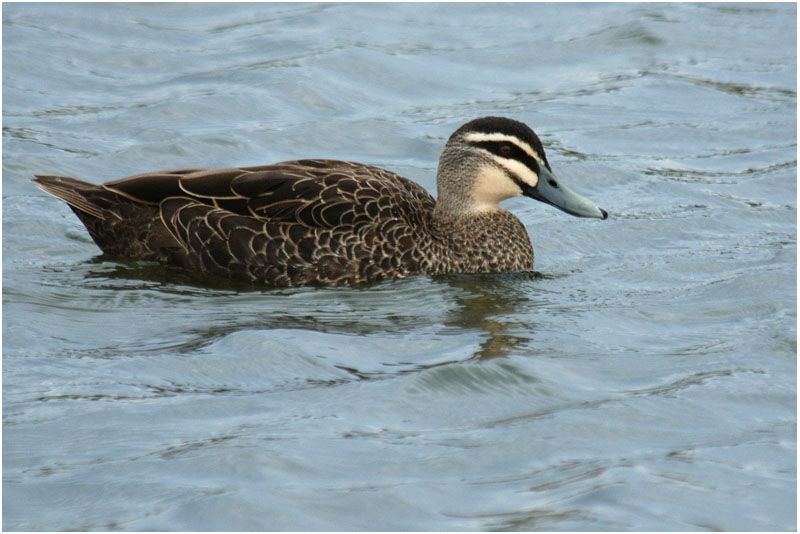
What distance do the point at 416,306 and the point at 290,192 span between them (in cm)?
125

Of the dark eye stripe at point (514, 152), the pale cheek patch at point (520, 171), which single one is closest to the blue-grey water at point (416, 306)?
the pale cheek patch at point (520, 171)

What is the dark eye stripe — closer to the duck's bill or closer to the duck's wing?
the duck's bill

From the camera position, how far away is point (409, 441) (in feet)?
23.3

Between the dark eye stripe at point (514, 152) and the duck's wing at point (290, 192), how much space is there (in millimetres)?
700

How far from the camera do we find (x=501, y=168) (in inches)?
398

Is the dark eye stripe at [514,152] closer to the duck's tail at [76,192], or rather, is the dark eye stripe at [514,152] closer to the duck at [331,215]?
the duck at [331,215]

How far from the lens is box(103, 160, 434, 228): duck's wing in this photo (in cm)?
983

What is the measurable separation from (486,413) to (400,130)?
678 cm

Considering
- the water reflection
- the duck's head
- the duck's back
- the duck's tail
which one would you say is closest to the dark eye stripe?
the duck's head

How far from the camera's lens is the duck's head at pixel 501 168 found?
9.99m

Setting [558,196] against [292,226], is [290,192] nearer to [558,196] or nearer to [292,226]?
[292,226]

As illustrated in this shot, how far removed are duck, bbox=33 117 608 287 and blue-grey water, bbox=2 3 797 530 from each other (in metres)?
0.19

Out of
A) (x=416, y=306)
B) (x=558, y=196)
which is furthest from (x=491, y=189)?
(x=416, y=306)

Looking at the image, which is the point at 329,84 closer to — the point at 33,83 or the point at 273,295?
the point at 33,83
